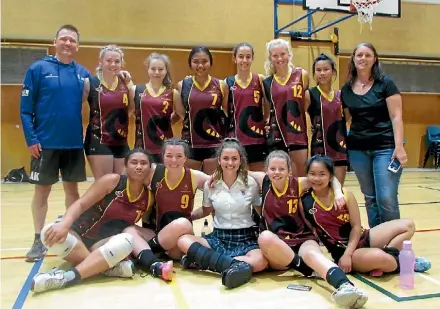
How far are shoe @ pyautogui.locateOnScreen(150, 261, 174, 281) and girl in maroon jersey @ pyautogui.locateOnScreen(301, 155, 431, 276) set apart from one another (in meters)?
0.98

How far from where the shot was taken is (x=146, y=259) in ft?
9.50

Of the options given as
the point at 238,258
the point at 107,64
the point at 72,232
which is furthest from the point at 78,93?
the point at 238,258

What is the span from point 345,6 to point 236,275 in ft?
19.4

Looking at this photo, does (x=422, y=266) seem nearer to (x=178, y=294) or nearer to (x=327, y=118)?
(x=327, y=118)

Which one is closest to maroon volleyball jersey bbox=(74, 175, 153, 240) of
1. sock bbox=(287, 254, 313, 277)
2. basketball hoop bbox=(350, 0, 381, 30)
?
sock bbox=(287, 254, 313, 277)

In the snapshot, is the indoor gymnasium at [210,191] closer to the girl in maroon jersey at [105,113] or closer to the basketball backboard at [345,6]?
the girl in maroon jersey at [105,113]

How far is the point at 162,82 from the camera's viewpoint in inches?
145

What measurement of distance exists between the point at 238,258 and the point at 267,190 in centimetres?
51

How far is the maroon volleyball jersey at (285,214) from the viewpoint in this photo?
298 centimetres

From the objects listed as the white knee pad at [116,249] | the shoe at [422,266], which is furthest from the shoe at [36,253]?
the shoe at [422,266]

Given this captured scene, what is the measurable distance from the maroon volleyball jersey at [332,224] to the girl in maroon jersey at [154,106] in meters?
1.38

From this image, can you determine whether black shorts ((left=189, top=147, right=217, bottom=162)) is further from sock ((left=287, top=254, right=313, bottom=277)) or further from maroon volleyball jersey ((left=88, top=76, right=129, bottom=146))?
sock ((left=287, top=254, right=313, bottom=277))

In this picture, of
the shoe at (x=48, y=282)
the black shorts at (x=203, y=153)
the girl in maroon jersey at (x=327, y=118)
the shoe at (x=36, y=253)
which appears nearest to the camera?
the shoe at (x=48, y=282)

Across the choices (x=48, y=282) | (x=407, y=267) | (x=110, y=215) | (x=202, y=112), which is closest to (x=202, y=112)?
(x=202, y=112)
